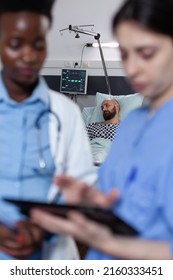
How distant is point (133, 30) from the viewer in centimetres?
62

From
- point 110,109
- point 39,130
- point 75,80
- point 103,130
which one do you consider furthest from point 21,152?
point 75,80

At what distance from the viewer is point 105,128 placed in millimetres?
2834

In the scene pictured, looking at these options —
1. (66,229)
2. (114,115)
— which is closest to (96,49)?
(114,115)

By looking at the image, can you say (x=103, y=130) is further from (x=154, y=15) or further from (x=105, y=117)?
(x=154, y=15)

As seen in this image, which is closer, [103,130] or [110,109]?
[103,130]

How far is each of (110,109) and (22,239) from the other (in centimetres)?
240

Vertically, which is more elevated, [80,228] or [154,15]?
[154,15]

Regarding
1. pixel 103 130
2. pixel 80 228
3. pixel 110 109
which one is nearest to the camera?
pixel 80 228

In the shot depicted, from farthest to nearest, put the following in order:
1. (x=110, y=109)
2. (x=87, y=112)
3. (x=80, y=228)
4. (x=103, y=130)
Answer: (x=87, y=112)
(x=110, y=109)
(x=103, y=130)
(x=80, y=228)

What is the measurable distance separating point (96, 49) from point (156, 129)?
2.75m

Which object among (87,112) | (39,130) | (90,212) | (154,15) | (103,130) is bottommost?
(103,130)

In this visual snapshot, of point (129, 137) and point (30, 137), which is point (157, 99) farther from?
point (30, 137)

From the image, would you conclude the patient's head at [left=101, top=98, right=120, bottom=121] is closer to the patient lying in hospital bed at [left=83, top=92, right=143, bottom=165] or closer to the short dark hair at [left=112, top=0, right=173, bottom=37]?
the patient lying in hospital bed at [left=83, top=92, right=143, bottom=165]

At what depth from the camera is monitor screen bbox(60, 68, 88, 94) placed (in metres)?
3.06
